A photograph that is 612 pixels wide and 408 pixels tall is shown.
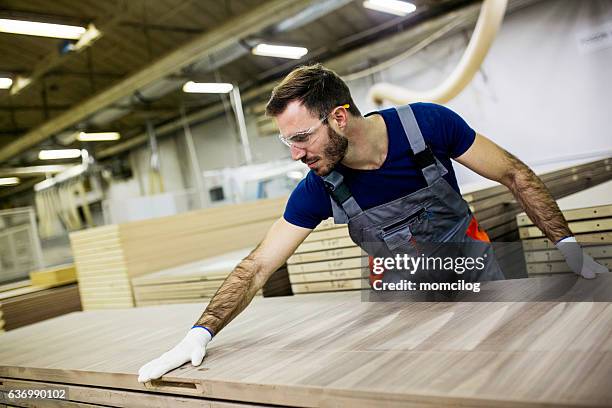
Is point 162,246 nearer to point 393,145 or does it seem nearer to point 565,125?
point 393,145

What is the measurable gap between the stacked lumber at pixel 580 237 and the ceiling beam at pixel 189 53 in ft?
15.3

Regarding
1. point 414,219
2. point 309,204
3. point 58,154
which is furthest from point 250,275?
point 58,154

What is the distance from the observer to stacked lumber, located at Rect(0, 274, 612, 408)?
3.91 feet

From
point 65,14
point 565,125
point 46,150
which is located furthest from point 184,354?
point 46,150

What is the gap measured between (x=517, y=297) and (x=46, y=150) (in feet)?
45.5

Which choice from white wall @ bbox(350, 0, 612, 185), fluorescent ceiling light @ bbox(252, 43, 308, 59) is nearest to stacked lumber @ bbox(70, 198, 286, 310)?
white wall @ bbox(350, 0, 612, 185)

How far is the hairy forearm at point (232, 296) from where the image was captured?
2133mm

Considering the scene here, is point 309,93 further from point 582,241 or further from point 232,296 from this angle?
point 582,241

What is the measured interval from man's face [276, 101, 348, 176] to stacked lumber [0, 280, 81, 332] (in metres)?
4.51

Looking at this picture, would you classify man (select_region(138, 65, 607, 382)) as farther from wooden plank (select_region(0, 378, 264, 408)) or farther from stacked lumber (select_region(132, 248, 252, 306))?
Answer: stacked lumber (select_region(132, 248, 252, 306))

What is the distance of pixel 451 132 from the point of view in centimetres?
225

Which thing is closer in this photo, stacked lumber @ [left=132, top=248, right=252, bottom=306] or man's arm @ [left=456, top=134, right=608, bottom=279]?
man's arm @ [left=456, top=134, right=608, bottom=279]

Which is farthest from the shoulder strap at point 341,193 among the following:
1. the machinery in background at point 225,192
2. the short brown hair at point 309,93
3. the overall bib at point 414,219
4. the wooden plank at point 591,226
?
the machinery in background at point 225,192

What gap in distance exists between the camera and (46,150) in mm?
13500
